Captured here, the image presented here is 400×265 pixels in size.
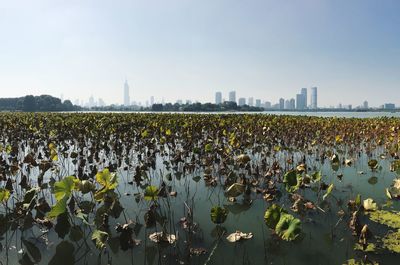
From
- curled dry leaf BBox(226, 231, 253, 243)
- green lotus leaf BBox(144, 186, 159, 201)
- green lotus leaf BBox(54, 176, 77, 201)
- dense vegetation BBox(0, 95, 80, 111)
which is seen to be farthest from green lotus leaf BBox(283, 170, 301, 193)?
dense vegetation BBox(0, 95, 80, 111)

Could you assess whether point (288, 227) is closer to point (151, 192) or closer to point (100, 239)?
point (151, 192)

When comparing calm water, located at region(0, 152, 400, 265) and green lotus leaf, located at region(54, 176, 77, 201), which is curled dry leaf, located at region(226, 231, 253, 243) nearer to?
calm water, located at region(0, 152, 400, 265)

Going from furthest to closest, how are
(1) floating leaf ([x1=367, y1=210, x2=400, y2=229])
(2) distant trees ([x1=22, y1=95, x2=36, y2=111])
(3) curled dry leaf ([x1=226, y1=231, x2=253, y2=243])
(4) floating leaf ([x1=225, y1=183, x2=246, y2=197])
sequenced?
(2) distant trees ([x1=22, y1=95, x2=36, y2=111]) → (1) floating leaf ([x1=367, y1=210, x2=400, y2=229]) → (4) floating leaf ([x1=225, y1=183, x2=246, y2=197]) → (3) curled dry leaf ([x1=226, y1=231, x2=253, y2=243])

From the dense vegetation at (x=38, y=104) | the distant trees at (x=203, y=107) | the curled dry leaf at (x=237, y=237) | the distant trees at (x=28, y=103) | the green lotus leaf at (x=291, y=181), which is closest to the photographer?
the curled dry leaf at (x=237, y=237)

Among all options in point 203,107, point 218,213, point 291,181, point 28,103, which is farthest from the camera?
point 28,103

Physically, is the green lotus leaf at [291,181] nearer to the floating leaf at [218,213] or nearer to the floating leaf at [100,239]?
the floating leaf at [218,213]

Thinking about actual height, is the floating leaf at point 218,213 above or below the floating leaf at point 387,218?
above

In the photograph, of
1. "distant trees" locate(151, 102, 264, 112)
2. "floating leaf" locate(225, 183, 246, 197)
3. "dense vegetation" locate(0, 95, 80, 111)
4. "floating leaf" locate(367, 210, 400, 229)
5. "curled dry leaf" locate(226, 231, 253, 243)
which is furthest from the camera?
"dense vegetation" locate(0, 95, 80, 111)

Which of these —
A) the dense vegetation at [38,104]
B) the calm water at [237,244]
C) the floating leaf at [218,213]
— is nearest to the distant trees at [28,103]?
the dense vegetation at [38,104]

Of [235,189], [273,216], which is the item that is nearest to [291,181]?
[235,189]

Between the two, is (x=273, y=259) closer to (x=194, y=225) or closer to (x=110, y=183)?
(x=194, y=225)

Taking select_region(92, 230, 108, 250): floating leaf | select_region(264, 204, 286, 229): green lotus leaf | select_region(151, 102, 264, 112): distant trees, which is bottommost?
select_region(92, 230, 108, 250): floating leaf
